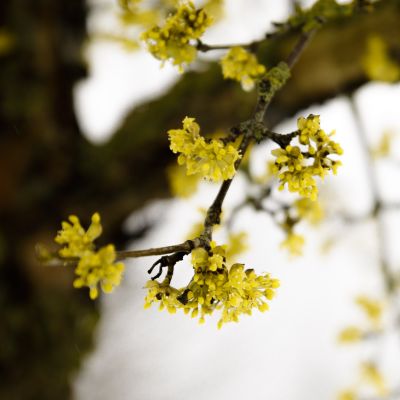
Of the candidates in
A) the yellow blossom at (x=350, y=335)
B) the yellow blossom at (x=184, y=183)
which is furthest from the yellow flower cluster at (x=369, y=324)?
the yellow blossom at (x=184, y=183)

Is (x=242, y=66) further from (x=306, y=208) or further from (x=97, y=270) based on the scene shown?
(x=97, y=270)

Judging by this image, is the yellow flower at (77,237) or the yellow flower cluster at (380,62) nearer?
Answer: the yellow flower at (77,237)

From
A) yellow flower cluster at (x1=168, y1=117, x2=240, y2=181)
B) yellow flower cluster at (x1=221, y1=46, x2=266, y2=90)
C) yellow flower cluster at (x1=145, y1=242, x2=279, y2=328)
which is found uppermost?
yellow flower cluster at (x1=221, y1=46, x2=266, y2=90)

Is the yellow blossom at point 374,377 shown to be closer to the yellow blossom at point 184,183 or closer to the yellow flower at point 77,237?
the yellow blossom at point 184,183

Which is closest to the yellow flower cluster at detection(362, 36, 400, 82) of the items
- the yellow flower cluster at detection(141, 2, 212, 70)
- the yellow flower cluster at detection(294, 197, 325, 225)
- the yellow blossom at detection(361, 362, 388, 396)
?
the yellow flower cluster at detection(294, 197, 325, 225)

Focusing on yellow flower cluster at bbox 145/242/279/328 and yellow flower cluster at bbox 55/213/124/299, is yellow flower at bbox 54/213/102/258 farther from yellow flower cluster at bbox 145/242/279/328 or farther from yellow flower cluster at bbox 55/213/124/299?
yellow flower cluster at bbox 145/242/279/328

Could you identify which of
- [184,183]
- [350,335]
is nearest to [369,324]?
[350,335]
